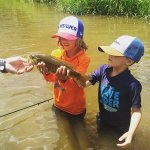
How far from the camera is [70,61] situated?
418cm

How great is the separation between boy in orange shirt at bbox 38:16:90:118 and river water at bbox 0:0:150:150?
28 cm

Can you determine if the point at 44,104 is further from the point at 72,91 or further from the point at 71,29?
the point at 71,29

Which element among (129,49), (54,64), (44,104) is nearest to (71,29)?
(54,64)

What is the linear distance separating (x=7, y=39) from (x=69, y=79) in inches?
258

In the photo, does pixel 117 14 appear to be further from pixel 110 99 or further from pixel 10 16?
pixel 110 99

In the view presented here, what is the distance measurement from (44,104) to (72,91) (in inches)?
64.7

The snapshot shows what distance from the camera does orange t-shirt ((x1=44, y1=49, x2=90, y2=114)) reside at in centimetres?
415

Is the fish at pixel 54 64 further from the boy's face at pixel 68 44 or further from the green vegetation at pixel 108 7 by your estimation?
the green vegetation at pixel 108 7

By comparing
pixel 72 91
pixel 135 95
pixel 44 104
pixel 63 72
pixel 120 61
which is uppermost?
pixel 120 61

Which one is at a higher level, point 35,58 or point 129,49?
point 129,49

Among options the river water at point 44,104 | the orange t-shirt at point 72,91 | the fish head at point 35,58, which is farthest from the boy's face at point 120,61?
the river water at point 44,104

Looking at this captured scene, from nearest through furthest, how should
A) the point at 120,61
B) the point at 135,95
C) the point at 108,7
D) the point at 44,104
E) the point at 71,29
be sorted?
the point at 135,95 → the point at 120,61 → the point at 71,29 → the point at 44,104 → the point at 108,7

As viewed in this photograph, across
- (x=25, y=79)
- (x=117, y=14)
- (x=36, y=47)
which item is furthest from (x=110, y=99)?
(x=117, y=14)

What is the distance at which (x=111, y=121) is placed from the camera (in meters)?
4.01
